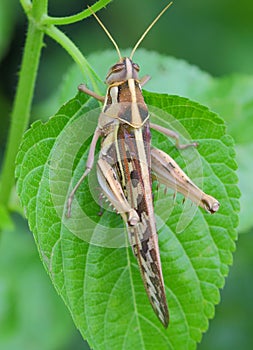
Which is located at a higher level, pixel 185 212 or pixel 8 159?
pixel 8 159

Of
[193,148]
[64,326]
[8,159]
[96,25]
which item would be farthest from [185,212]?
[96,25]

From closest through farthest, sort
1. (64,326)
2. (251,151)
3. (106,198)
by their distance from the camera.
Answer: (106,198), (251,151), (64,326)

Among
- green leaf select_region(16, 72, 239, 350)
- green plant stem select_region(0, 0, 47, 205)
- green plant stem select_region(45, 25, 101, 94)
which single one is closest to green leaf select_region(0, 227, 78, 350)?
green plant stem select_region(0, 0, 47, 205)

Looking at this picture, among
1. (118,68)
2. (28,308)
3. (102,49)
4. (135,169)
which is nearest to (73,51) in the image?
(118,68)

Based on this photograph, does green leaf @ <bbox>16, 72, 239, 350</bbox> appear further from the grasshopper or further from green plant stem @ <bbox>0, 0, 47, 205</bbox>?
green plant stem @ <bbox>0, 0, 47, 205</bbox>

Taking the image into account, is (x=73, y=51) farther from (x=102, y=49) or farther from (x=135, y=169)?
(x=102, y=49)

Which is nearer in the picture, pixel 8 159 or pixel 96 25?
pixel 8 159

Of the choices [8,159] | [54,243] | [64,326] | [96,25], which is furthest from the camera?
[96,25]

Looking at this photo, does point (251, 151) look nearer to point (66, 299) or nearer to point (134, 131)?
point (134, 131)
